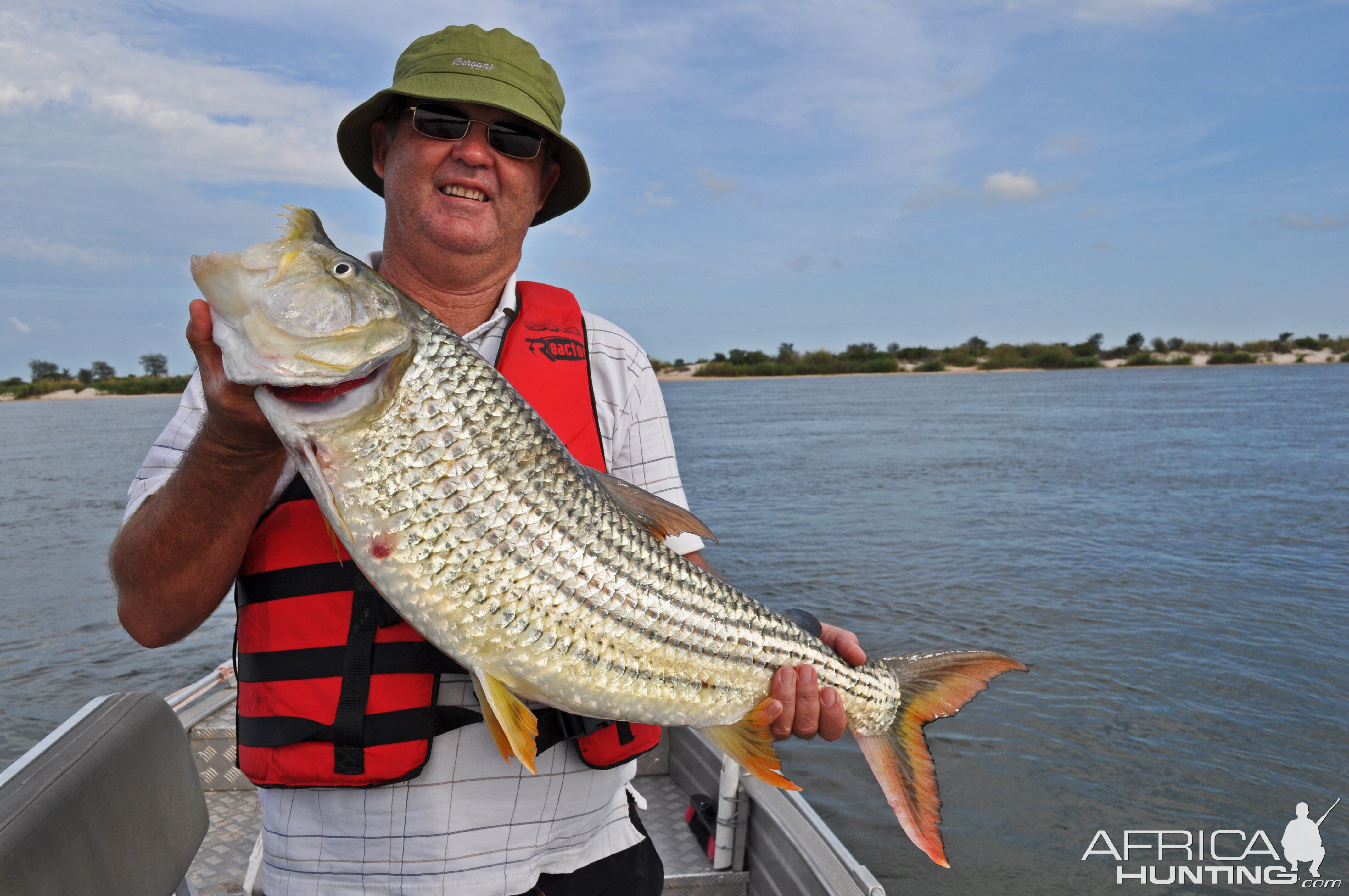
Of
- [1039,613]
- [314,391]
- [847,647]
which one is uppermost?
[314,391]

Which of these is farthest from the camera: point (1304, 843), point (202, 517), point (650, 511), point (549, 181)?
point (1304, 843)

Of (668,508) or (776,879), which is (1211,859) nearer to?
(776,879)

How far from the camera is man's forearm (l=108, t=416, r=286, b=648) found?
200 cm

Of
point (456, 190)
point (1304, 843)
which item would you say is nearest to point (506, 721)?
point (456, 190)

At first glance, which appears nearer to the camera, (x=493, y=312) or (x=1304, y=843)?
(x=493, y=312)

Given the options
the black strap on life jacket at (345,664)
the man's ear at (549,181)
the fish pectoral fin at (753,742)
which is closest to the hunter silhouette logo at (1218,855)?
the fish pectoral fin at (753,742)

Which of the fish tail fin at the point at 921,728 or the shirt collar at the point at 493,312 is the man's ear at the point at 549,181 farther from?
the fish tail fin at the point at 921,728

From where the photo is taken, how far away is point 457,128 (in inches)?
105

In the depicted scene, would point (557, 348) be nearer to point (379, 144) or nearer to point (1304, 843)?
point (379, 144)

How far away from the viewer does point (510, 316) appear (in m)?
2.86

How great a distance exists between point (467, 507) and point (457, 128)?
133 centimetres

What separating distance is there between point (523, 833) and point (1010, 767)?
7.25 meters

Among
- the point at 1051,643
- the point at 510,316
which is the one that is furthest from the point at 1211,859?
the point at 510,316

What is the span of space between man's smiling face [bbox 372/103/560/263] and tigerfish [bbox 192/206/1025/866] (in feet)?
1.82
